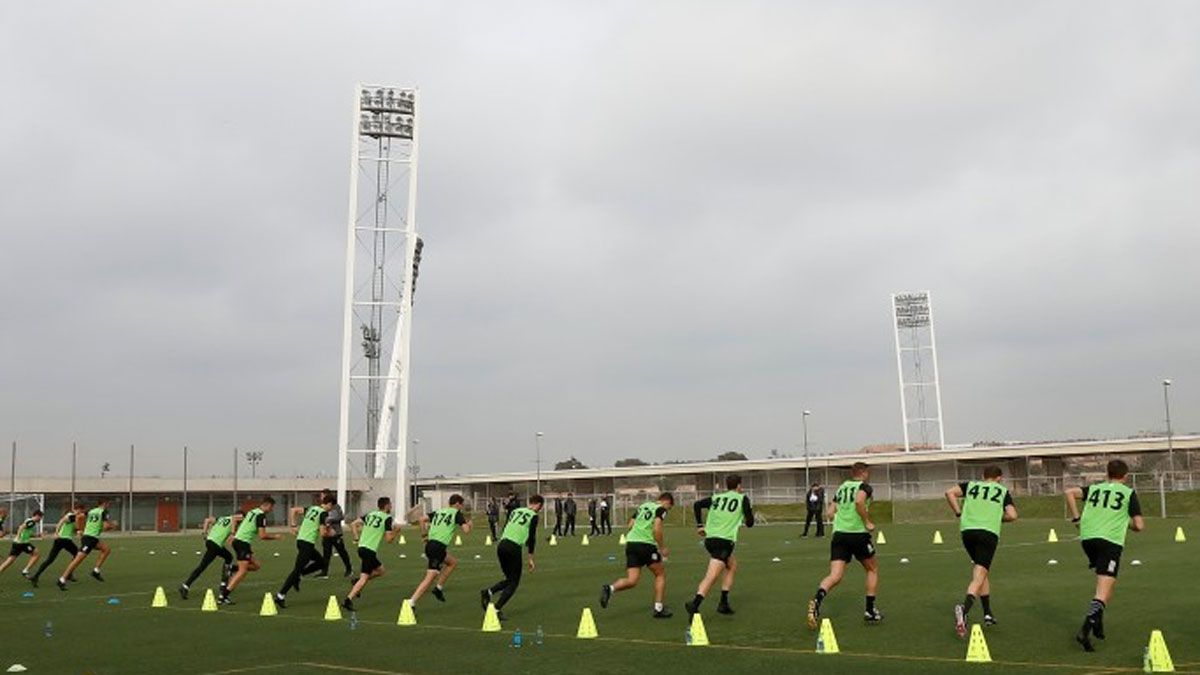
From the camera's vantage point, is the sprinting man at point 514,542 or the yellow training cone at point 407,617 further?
the sprinting man at point 514,542

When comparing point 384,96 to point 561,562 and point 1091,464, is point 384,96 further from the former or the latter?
point 1091,464

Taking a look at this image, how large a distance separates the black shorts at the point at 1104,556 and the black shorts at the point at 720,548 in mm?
4957

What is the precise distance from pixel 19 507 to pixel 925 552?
2578 inches

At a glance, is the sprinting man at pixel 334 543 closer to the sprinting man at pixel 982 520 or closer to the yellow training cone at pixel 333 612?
the yellow training cone at pixel 333 612

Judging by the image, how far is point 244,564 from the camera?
20.2 m

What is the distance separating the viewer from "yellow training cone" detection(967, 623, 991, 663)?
11.2 meters

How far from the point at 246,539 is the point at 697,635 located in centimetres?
1030

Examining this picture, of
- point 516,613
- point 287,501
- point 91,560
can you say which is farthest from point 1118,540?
point 287,501

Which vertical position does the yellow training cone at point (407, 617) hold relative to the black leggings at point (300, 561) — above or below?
below

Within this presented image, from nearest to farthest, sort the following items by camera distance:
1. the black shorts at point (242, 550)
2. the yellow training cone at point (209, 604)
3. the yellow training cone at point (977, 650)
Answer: the yellow training cone at point (977, 650) → the yellow training cone at point (209, 604) → the black shorts at point (242, 550)

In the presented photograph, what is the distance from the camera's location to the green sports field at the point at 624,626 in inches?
473

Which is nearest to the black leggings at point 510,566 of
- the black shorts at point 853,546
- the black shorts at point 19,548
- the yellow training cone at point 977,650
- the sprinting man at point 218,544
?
the black shorts at point 853,546

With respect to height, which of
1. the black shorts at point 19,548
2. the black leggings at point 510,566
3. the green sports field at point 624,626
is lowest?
the green sports field at point 624,626

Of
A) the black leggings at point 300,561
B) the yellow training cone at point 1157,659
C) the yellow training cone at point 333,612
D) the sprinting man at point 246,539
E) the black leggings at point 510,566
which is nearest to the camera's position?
the yellow training cone at point 1157,659
